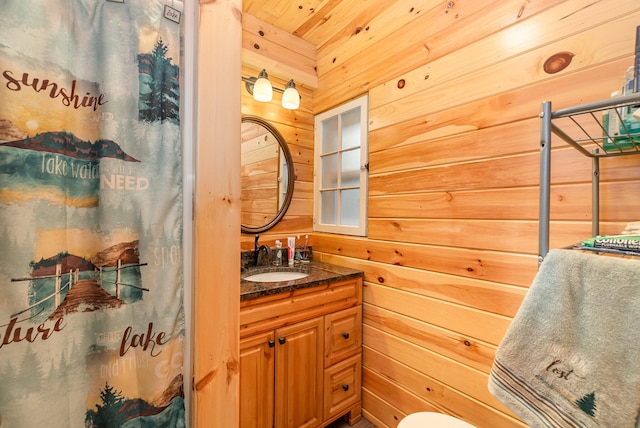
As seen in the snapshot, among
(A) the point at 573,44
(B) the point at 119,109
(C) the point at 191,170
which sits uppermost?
(A) the point at 573,44

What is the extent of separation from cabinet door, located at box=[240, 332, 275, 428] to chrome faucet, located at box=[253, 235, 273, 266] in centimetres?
62

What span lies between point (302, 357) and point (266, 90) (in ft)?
5.48

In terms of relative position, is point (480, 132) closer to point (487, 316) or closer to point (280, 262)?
point (487, 316)

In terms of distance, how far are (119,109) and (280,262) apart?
4.75 ft

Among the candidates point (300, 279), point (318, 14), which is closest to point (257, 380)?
point (300, 279)

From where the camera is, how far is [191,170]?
789 mm

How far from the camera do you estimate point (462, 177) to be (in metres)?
1.34

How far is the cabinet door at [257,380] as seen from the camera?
1291mm

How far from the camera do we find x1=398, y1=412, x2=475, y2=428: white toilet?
3.78 feet

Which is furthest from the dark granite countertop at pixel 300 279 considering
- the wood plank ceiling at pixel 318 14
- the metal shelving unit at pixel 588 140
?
the wood plank ceiling at pixel 318 14

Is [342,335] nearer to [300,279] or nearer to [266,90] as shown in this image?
[300,279]

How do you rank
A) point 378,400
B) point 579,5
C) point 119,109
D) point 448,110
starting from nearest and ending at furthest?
point 119,109 → point 579,5 → point 448,110 → point 378,400

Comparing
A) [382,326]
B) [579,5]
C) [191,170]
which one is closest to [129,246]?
[191,170]

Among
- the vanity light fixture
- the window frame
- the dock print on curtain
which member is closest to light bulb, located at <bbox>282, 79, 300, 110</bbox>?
the vanity light fixture
